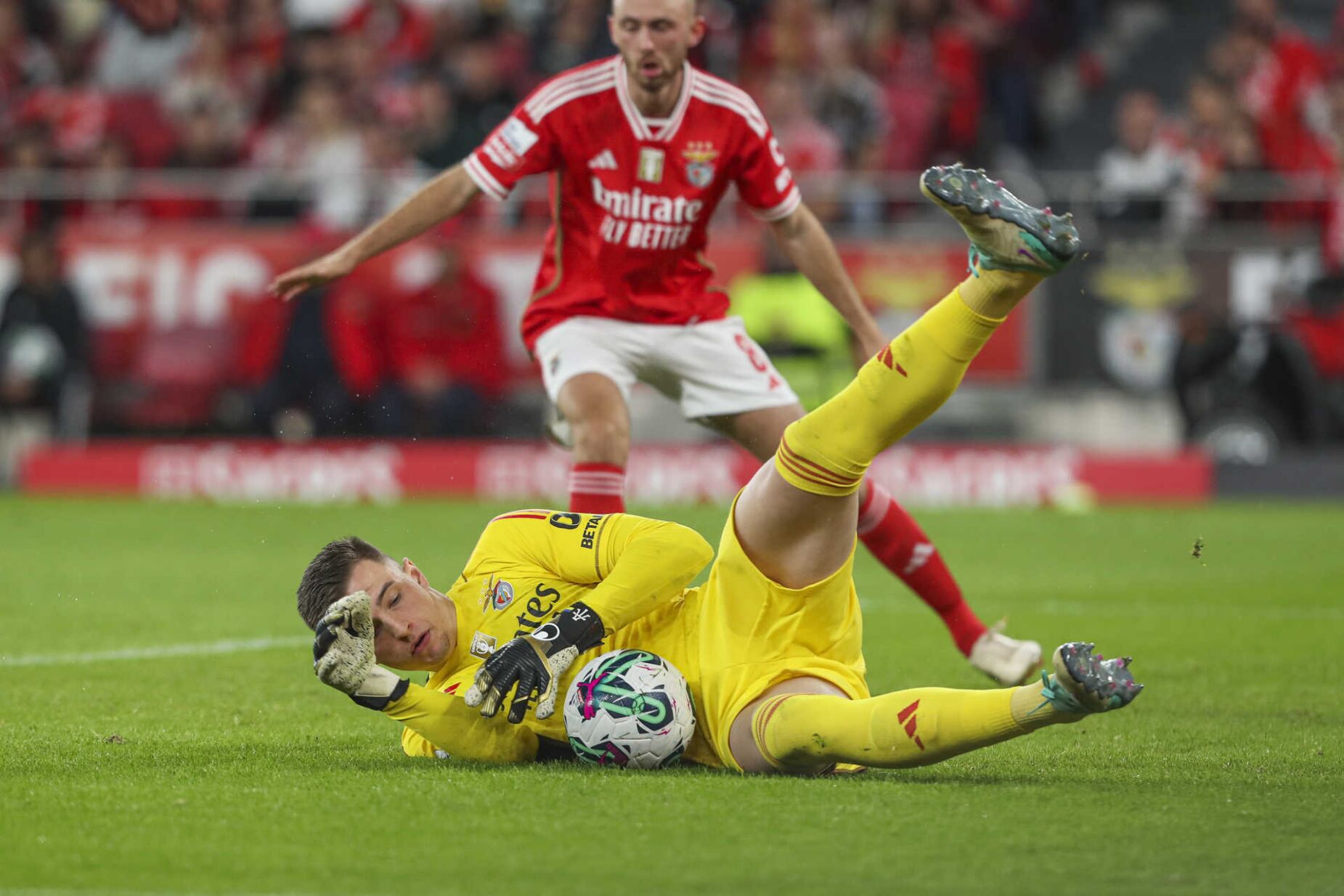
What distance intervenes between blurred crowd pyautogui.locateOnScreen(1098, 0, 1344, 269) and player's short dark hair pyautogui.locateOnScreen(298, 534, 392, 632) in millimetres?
10309

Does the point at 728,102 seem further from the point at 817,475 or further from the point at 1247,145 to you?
the point at 1247,145

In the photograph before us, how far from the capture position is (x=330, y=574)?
4598 millimetres

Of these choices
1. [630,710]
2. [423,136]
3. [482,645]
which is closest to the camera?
[630,710]

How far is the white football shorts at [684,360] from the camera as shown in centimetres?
669

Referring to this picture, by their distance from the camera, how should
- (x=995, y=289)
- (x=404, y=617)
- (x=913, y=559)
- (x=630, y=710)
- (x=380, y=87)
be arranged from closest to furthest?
(x=995, y=289) → (x=630, y=710) → (x=404, y=617) → (x=913, y=559) → (x=380, y=87)

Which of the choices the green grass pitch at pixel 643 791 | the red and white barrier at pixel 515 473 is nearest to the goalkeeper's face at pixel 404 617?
the green grass pitch at pixel 643 791

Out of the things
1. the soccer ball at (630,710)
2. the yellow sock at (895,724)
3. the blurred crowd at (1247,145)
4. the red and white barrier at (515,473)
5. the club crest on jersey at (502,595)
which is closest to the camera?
the yellow sock at (895,724)

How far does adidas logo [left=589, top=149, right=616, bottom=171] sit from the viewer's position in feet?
21.9

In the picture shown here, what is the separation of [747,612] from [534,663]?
1.67 ft

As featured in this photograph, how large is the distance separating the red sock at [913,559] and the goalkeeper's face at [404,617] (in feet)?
6.98

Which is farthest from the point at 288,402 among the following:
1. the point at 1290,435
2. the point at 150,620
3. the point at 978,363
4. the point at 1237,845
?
the point at 1237,845

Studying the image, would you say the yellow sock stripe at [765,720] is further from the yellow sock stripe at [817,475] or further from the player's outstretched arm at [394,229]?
the player's outstretched arm at [394,229]

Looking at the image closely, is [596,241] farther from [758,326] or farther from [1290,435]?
[1290,435]

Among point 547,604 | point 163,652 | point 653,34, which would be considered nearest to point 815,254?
point 653,34
